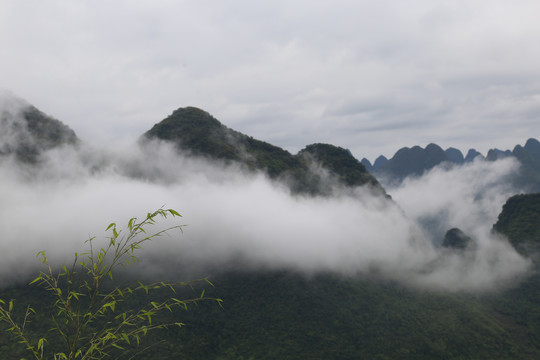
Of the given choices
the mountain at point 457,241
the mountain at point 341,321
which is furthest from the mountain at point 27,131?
the mountain at point 457,241

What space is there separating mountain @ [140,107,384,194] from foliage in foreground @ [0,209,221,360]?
7268 cm

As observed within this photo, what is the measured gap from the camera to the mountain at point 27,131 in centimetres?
12988

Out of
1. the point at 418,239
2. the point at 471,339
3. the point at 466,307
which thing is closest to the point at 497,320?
the point at 466,307

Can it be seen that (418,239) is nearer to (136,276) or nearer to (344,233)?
(344,233)

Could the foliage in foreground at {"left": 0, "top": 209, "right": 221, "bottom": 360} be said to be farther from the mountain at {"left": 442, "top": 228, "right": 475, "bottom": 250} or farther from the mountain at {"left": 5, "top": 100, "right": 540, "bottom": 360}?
the mountain at {"left": 442, "top": 228, "right": 475, "bottom": 250}

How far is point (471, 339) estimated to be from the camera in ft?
279


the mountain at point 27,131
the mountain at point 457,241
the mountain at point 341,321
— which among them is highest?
the mountain at point 27,131

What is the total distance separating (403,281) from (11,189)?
15384cm

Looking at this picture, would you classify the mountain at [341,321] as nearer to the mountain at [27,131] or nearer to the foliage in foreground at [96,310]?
the foliage in foreground at [96,310]

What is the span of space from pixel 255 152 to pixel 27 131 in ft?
305

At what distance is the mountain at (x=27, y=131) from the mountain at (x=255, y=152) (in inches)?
1428

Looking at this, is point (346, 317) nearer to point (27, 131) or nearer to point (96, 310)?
point (96, 310)

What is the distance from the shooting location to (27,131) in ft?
446

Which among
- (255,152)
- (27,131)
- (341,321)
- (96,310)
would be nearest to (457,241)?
(341,321)
